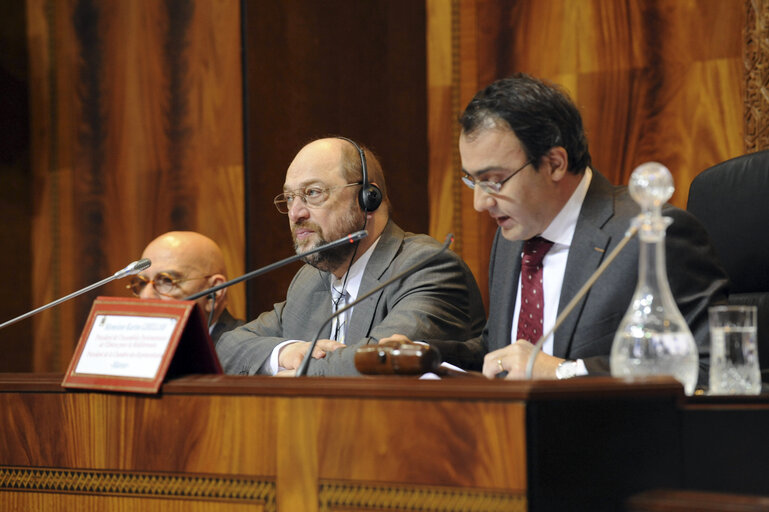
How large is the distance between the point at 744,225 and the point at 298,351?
3.64ft

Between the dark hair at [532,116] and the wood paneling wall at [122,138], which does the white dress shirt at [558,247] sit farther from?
the wood paneling wall at [122,138]

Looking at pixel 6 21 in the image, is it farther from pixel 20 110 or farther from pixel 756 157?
pixel 756 157

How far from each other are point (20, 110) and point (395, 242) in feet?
7.27

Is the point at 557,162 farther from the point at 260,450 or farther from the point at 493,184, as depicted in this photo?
the point at 260,450

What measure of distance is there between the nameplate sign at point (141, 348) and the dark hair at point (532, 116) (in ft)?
2.97

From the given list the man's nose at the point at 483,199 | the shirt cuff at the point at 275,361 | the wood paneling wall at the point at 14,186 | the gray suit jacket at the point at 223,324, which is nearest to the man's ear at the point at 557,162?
the man's nose at the point at 483,199

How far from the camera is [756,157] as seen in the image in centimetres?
231

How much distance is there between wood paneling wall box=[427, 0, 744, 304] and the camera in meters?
3.14

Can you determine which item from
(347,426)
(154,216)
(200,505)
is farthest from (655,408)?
(154,216)

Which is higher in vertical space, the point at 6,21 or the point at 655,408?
the point at 6,21

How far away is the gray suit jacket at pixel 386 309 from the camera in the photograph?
2.48 meters

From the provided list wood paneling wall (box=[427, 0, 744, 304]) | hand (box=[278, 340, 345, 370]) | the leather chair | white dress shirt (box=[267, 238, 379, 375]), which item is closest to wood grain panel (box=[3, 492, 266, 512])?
hand (box=[278, 340, 345, 370])

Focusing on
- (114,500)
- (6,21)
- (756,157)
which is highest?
(6,21)

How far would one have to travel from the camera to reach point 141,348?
62.2 inches
